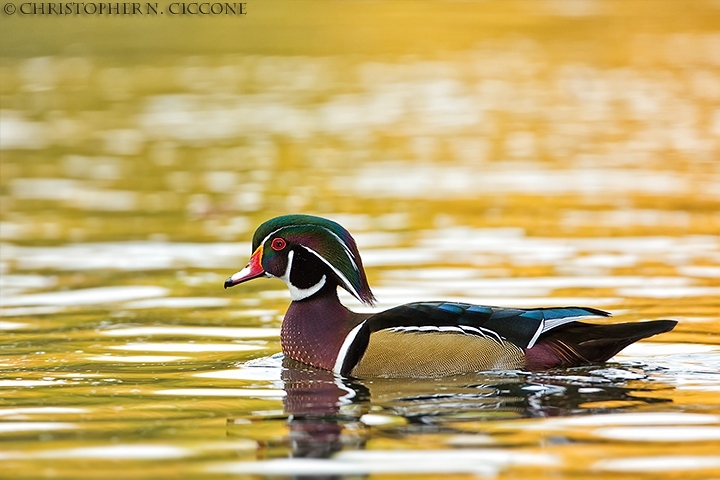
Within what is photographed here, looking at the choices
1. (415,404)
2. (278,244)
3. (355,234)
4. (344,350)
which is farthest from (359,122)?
(415,404)

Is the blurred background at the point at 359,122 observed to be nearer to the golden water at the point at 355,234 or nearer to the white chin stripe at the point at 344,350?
the golden water at the point at 355,234

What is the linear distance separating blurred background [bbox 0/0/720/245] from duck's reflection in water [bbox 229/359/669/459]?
5514mm

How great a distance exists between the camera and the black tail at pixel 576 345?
8.65 metres

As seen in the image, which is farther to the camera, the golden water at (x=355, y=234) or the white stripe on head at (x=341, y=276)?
the white stripe on head at (x=341, y=276)

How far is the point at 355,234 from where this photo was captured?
14.0 m

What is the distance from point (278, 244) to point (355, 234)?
4.67 metres

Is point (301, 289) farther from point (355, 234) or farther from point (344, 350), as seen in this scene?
point (355, 234)

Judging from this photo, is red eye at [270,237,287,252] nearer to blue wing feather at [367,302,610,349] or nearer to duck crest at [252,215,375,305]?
duck crest at [252,215,375,305]

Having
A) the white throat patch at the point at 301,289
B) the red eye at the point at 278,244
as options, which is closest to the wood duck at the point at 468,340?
the white throat patch at the point at 301,289

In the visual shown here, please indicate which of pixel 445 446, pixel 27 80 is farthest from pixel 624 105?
pixel 445 446

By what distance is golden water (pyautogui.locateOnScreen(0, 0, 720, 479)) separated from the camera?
7.23 metres

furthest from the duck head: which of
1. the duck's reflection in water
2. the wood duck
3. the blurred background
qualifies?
the blurred background

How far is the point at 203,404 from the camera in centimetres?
819

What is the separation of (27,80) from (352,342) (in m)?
21.0
